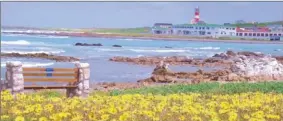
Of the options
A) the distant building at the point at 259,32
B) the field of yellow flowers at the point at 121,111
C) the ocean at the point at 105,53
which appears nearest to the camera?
the field of yellow flowers at the point at 121,111

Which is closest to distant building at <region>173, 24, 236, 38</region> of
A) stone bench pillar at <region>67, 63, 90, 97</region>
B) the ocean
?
the ocean

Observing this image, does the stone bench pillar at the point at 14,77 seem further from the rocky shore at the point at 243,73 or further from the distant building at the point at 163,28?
the distant building at the point at 163,28

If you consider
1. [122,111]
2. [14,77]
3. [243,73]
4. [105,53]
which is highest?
[122,111]

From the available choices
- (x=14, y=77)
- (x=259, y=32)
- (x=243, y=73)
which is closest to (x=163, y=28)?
(x=259, y=32)

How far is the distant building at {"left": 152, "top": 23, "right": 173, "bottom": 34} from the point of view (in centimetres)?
18100

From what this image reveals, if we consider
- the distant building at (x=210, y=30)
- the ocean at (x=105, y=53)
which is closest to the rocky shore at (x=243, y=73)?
the ocean at (x=105, y=53)

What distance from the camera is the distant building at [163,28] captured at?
181000mm

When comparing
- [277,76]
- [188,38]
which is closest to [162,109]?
[277,76]

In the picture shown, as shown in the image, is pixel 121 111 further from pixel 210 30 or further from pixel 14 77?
pixel 210 30

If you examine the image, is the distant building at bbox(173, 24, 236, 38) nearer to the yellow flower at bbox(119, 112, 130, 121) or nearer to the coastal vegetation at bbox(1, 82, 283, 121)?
the coastal vegetation at bbox(1, 82, 283, 121)

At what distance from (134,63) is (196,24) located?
108242mm

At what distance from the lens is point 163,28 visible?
18450 cm

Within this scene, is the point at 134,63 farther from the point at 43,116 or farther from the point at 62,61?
the point at 43,116

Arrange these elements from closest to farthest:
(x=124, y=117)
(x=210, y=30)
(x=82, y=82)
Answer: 1. (x=124, y=117)
2. (x=82, y=82)
3. (x=210, y=30)
